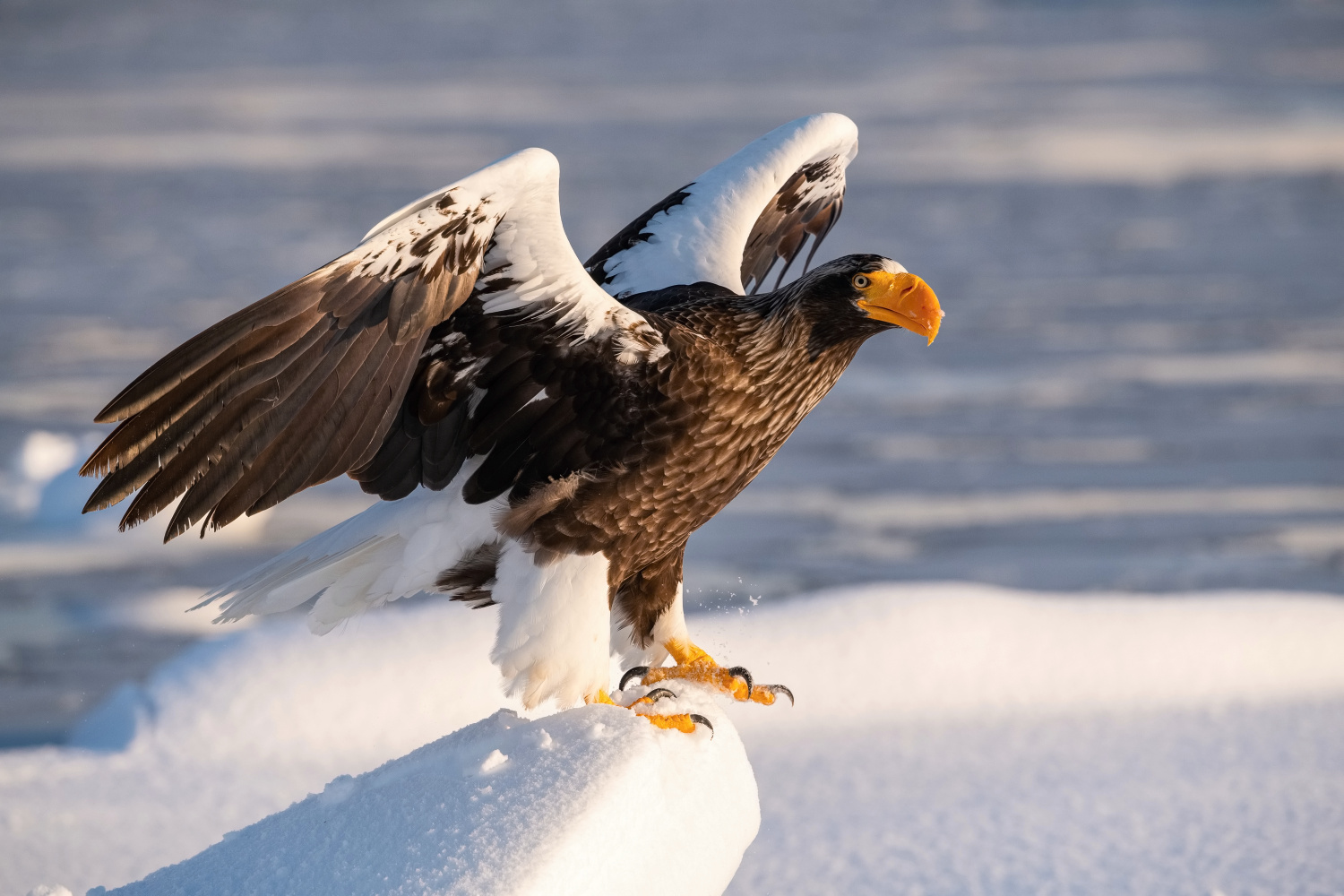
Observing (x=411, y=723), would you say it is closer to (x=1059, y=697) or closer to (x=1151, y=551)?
(x=1059, y=697)

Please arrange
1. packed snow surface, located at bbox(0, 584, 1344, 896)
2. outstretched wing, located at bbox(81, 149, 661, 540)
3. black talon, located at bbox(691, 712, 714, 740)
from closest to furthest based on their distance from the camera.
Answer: outstretched wing, located at bbox(81, 149, 661, 540)
packed snow surface, located at bbox(0, 584, 1344, 896)
black talon, located at bbox(691, 712, 714, 740)

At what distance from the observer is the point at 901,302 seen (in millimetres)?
2873

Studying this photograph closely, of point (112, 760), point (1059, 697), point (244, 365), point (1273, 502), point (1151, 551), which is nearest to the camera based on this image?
point (244, 365)

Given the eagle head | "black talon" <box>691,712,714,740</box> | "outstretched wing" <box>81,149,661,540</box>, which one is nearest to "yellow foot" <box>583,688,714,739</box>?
"black talon" <box>691,712,714,740</box>

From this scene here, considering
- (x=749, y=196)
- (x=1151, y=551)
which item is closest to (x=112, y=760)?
(x=749, y=196)

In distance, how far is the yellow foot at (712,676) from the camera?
3.20 m

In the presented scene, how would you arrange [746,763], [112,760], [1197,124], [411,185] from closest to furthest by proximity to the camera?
[746,763] < [112,760] < [411,185] < [1197,124]

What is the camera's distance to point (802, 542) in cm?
486

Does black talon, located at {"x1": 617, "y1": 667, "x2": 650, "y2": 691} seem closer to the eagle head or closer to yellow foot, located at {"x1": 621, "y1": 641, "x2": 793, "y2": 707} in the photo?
yellow foot, located at {"x1": 621, "y1": 641, "x2": 793, "y2": 707}

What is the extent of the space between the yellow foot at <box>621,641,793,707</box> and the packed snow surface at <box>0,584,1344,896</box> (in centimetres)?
16

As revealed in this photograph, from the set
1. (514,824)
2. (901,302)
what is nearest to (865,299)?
(901,302)

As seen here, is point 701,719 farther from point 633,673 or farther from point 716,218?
point 716,218

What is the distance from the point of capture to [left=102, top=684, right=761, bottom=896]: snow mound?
7.02 feet

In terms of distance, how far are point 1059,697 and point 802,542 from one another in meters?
1.48
